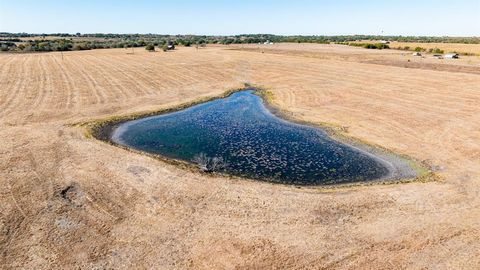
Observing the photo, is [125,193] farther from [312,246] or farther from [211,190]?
[312,246]

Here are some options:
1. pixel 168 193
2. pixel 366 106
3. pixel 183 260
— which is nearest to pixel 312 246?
pixel 183 260

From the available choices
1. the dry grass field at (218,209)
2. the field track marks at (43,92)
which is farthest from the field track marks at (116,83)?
the dry grass field at (218,209)

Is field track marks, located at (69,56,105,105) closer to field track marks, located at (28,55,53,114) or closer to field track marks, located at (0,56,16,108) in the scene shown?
field track marks, located at (28,55,53,114)

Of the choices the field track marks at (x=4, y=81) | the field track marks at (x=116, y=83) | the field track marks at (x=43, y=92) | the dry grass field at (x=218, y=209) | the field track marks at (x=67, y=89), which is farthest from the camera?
the field track marks at (x=116, y=83)

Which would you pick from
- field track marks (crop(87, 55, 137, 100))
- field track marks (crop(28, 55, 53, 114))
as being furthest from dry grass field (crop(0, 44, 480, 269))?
field track marks (crop(87, 55, 137, 100))

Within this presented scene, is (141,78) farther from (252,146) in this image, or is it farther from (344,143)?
(344,143)

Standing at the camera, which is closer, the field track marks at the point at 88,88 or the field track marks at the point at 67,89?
the field track marks at the point at 67,89

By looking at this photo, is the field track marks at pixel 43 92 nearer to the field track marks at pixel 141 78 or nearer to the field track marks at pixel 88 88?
the field track marks at pixel 88 88

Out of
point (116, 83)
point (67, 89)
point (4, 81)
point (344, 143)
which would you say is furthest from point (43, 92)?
point (344, 143)

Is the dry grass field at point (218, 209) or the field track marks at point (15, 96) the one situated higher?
the field track marks at point (15, 96)
